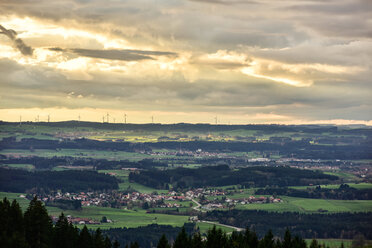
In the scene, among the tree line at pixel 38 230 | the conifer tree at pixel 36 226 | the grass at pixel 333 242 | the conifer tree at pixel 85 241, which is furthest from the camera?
the grass at pixel 333 242

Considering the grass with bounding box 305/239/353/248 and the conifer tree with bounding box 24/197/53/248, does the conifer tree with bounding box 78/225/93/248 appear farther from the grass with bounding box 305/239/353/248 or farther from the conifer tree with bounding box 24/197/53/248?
the grass with bounding box 305/239/353/248

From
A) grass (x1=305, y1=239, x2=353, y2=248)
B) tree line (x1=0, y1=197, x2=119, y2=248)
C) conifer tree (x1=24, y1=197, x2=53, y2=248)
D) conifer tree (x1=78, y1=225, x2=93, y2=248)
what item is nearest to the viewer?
tree line (x1=0, y1=197, x2=119, y2=248)

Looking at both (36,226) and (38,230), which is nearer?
(36,226)

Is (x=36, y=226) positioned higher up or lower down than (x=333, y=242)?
higher up

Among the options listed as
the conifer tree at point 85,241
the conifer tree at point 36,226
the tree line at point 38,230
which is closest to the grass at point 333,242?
the conifer tree at point 85,241

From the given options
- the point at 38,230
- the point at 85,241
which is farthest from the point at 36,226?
the point at 85,241

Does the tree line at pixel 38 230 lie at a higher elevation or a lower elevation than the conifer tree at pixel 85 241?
higher

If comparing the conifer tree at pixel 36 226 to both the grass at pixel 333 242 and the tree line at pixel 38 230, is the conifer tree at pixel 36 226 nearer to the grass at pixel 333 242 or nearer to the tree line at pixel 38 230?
the tree line at pixel 38 230

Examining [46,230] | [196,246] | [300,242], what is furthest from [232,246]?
[46,230]

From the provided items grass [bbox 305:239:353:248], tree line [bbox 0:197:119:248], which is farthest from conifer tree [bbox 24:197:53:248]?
grass [bbox 305:239:353:248]

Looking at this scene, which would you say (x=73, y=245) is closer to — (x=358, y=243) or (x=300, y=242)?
(x=300, y=242)

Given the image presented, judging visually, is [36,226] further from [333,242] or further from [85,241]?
[333,242]

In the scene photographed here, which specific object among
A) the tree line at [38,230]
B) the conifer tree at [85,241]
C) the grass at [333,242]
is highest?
the tree line at [38,230]
